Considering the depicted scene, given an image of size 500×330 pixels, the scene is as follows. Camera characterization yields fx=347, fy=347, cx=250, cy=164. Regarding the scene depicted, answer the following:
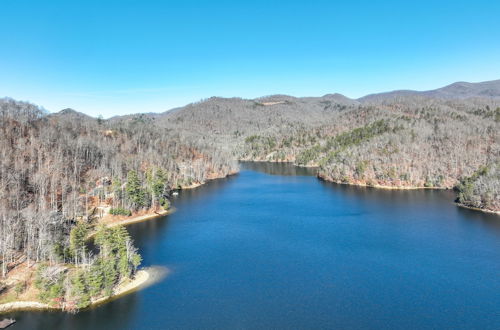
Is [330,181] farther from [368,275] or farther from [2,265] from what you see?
[2,265]

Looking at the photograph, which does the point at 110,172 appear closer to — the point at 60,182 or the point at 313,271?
the point at 60,182

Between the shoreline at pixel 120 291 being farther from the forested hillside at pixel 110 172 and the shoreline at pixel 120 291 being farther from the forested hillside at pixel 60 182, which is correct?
the forested hillside at pixel 60 182

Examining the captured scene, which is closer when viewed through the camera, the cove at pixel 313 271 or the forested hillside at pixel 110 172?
the cove at pixel 313 271

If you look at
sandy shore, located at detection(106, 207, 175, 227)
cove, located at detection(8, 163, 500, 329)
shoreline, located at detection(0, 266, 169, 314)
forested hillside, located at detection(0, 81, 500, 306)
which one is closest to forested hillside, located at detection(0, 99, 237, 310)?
forested hillside, located at detection(0, 81, 500, 306)

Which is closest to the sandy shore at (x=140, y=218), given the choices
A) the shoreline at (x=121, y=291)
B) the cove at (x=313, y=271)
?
the cove at (x=313, y=271)

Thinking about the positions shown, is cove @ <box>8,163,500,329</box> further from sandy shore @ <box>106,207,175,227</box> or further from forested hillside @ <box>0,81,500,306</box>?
forested hillside @ <box>0,81,500,306</box>

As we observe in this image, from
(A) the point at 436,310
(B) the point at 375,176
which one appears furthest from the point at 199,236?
(B) the point at 375,176

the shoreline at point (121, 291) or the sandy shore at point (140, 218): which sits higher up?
the sandy shore at point (140, 218)
